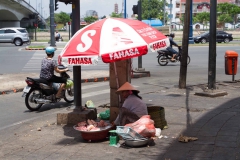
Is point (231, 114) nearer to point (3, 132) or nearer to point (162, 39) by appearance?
point (162, 39)

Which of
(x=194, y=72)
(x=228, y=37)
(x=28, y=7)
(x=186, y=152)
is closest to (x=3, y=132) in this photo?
(x=186, y=152)

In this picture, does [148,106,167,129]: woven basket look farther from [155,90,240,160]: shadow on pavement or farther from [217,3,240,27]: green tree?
[217,3,240,27]: green tree

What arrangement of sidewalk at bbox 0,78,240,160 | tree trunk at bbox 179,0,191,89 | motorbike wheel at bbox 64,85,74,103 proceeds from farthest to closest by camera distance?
tree trunk at bbox 179,0,191,89 → motorbike wheel at bbox 64,85,74,103 → sidewalk at bbox 0,78,240,160

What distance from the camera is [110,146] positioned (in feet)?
22.6

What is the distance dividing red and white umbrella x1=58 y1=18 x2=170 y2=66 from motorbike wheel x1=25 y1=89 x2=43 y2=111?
3.58 m

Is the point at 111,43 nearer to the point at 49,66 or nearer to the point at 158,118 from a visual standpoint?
the point at 158,118

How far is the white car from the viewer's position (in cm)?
4366

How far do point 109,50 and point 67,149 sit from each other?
178 centimetres

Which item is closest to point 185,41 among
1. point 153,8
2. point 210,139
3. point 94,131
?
point 210,139

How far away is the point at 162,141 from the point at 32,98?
14.8ft

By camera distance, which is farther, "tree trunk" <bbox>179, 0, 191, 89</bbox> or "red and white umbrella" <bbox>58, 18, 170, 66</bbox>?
"tree trunk" <bbox>179, 0, 191, 89</bbox>

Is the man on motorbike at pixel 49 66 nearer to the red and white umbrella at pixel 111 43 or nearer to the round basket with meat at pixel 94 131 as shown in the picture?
the red and white umbrella at pixel 111 43

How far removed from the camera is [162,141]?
7.08m

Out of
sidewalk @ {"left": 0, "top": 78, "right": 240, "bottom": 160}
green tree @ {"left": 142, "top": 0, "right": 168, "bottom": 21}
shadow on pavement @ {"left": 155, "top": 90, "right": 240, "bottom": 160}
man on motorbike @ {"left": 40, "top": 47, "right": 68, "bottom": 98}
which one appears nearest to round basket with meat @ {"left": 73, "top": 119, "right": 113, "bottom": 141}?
sidewalk @ {"left": 0, "top": 78, "right": 240, "bottom": 160}
